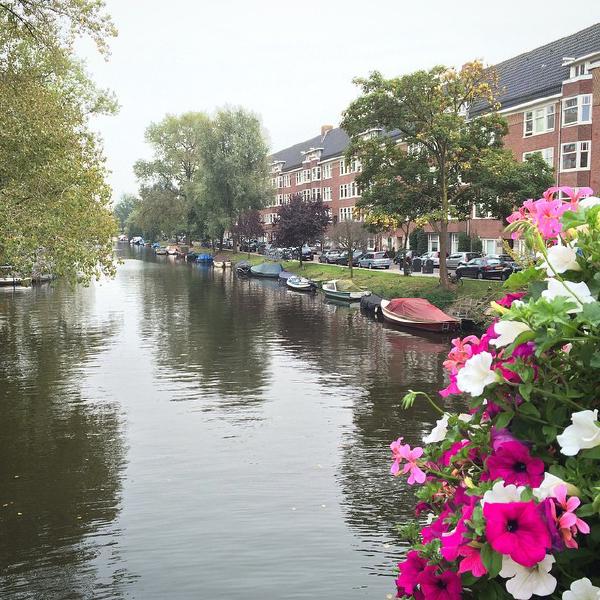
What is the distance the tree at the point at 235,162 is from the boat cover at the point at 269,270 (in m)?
11.5

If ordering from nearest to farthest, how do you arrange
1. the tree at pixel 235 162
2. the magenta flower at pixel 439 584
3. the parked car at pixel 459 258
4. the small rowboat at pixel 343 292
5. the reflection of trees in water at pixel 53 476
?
the magenta flower at pixel 439 584, the reflection of trees in water at pixel 53 476, the small rowboat at pixel 343 292, the parked car at pixel 459 258, the tree at pixel 235 162

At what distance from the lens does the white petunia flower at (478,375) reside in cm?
291

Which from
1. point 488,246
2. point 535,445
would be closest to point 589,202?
point 535,445

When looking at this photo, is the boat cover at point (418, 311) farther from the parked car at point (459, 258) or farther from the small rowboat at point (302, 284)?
the small rowboat at point (302, 284)

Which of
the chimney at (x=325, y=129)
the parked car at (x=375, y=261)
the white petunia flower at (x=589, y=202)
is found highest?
the chimney at (x=325, y=129)

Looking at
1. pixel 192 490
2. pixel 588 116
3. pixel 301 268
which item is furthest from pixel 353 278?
pixel 192 490

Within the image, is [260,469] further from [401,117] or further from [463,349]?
[401,117]

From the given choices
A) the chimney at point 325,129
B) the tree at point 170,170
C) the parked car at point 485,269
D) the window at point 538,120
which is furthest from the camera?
the chimney at point 325,129

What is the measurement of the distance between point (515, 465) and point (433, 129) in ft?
108

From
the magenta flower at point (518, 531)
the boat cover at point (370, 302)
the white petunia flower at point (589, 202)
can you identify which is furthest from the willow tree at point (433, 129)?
the magenta flower at point (518, 531)

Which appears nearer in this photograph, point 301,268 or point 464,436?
point 464,436

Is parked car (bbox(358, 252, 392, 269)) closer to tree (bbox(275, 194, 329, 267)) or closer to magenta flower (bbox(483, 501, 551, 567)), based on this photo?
tree (bbox(275, 194, 329, 267))

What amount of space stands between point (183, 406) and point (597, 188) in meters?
31.6

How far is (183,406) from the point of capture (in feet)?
62.4
